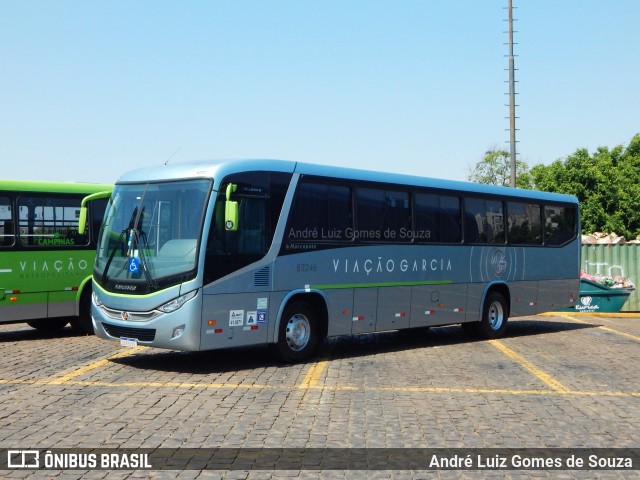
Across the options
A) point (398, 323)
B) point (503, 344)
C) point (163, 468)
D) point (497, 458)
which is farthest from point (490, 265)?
point (163, 468)

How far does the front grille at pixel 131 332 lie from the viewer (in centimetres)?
1245

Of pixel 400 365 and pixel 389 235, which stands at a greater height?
pixel 389 235

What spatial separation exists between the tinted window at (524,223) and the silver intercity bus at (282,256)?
4.15ft

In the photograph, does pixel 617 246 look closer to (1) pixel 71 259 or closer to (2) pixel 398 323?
(2) pixel 398 323

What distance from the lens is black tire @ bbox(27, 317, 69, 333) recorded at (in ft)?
59.9

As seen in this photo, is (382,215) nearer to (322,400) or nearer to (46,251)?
(322,400)

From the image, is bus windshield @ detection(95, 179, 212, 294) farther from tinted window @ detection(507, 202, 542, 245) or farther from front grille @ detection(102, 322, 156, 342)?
tinted window @ detection(507, 202, 542, 245)

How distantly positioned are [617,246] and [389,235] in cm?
1816

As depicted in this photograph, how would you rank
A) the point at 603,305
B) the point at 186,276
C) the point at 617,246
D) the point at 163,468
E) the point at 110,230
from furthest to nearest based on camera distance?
the point at 617,246
the point at 603,305
the point at 110,230
the point at 186,276
the point at 163,468

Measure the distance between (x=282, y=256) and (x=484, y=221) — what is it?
6.68 meters

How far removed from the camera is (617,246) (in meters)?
31.3

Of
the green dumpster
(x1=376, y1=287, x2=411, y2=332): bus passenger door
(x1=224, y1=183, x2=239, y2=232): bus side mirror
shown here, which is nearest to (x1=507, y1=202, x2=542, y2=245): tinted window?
(x1=376, y1=287, x2=411, y2=332): bus passenger door

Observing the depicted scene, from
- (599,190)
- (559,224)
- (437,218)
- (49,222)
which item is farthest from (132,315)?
(599,190)

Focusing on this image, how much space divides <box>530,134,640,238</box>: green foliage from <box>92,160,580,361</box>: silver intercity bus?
43350 mm
